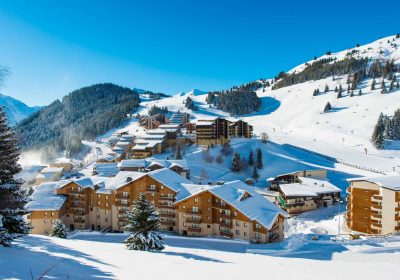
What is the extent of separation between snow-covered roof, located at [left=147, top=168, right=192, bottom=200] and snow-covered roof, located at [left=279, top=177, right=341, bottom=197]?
916 inches

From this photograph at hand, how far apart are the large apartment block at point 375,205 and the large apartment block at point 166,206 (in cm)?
1226

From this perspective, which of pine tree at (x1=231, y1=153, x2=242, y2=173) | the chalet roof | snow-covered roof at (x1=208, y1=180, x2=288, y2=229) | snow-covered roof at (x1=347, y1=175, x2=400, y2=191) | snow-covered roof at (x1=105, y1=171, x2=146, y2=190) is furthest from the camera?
pine tree at (x1=231, y1=153, x2=242, y2=173)

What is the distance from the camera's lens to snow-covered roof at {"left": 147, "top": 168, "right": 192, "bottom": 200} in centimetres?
5191

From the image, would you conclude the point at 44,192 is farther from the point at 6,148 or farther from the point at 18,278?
the point at 18,278

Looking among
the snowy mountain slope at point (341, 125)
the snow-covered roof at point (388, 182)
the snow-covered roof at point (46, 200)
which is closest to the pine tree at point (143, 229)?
the snow-covered roof at point (46, 200)

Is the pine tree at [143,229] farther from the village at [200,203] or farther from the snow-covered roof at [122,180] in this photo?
the snow-covered roof at [122,180]

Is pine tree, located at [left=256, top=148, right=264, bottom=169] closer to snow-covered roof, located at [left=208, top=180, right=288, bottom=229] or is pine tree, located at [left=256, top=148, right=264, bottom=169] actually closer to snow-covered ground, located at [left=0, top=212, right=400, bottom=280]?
snow-covered ground, located at [left=0, top=212, right=400, bottom=280]

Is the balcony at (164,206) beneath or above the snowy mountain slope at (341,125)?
beneath

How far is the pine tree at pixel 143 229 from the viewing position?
33.2 m

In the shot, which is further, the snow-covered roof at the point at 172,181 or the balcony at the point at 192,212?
the snow-covered roof at the point at 172,181

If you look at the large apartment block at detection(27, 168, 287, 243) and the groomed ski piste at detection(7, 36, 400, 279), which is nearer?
the groomed ski piste at detection(7, 36, 400, 279)

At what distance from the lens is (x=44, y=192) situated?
5841 cm

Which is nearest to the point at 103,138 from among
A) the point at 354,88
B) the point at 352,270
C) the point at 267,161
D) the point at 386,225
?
the point at 267,161

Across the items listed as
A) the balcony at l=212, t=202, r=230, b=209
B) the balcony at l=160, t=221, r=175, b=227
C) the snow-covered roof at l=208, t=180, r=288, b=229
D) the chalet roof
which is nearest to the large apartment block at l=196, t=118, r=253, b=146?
the balcony at l=160, t=221, r=175, b=227
